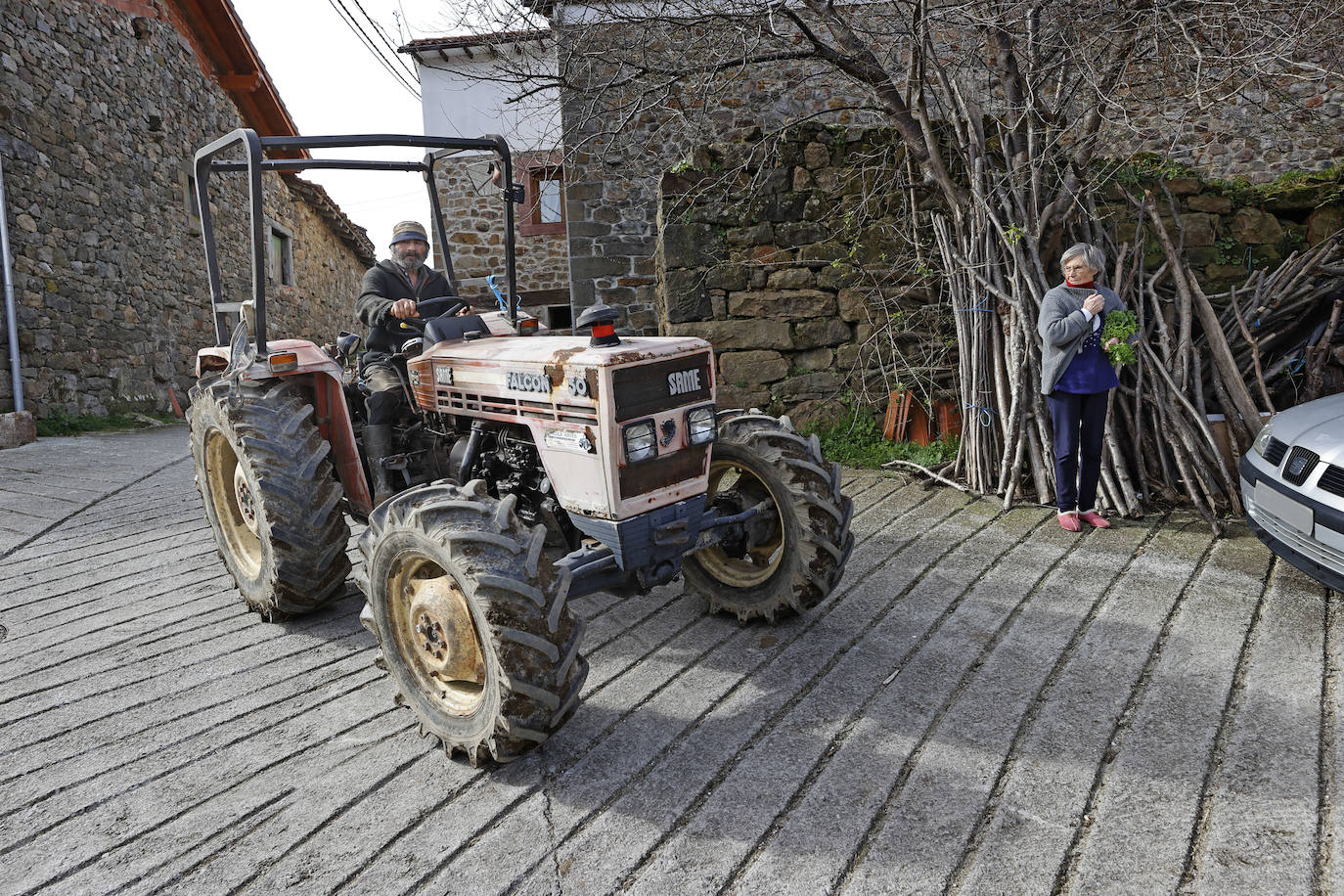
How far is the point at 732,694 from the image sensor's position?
123 inches

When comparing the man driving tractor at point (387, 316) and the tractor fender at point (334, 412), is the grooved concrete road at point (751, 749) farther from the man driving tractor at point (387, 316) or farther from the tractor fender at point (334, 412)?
the man driving tractor at point (387, 316)

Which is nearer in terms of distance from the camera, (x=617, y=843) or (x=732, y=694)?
(x=617, y=843)

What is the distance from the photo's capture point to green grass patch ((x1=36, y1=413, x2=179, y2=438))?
947cm

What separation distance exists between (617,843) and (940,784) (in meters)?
0.96

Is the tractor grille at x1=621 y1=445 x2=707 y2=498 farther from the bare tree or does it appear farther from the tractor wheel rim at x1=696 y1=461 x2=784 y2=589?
the bare tree

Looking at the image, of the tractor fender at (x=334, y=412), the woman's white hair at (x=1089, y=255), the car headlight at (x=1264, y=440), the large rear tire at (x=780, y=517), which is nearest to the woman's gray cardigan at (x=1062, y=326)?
the woman's white hair at (x=1089, y=255)

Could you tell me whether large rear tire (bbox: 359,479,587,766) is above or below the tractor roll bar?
below

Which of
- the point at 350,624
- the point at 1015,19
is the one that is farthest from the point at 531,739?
the point at 1015,19

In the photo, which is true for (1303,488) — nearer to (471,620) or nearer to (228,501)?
(471,620)

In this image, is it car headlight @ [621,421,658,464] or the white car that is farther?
the white car

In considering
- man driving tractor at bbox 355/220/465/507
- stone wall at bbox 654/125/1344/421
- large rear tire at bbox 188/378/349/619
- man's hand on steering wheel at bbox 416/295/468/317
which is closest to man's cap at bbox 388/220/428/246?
man driving tractor at bbox 355/220/465/507

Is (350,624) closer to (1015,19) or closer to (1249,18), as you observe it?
(1015,19)

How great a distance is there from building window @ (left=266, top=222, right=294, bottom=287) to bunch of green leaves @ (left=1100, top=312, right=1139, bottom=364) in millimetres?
14634

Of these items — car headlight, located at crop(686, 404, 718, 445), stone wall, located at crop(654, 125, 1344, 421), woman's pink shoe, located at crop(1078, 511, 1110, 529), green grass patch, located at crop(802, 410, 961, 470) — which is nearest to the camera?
car headlight, located at crop(686, 404, 718, 445)
